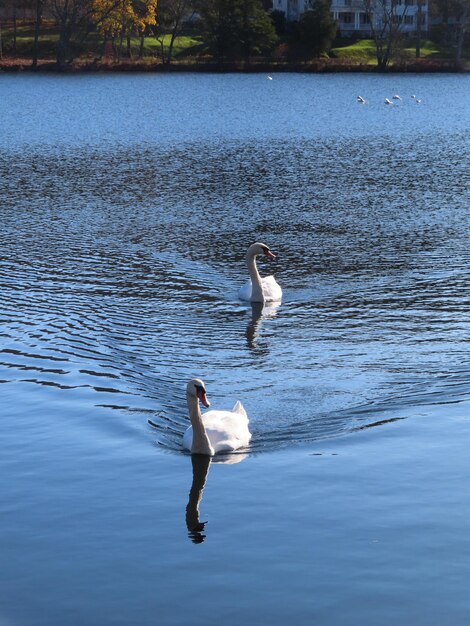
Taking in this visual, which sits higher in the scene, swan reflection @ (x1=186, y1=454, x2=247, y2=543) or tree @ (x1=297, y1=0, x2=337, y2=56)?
tree @ (x1=297, y1=0, x2=337, y2=56)

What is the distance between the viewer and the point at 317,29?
476ft

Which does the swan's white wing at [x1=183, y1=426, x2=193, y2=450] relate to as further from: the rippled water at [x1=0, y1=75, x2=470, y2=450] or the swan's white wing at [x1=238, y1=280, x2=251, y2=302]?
the swan's white wing at [x1=238, y1=280, x2=251, y2=302]

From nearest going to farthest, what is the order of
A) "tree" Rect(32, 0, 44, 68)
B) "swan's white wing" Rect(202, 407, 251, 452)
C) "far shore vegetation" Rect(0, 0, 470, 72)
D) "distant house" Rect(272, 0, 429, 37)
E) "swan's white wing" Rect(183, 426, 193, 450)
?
"swan's white wing" Rect(202, 407, 251, 452)
"swan's white wing" Rect(183, 426, 193, 450)
"tree" Rect(32, 0, 44, 68)
"far shore vegetation" Rect(0, 0, 470, 72)
"distant house" Rect(272, 0, 429, 37)

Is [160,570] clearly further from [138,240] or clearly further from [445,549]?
[138,240]

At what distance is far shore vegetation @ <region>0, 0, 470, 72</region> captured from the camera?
475ft

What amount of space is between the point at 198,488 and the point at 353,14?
165 metres

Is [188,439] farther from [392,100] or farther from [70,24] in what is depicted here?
[70,24]

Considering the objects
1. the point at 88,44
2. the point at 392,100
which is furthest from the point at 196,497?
the point at 88,44

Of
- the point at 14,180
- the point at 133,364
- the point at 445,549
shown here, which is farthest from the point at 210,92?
the point at 445,549

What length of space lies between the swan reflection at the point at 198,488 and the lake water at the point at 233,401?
43 millimetres

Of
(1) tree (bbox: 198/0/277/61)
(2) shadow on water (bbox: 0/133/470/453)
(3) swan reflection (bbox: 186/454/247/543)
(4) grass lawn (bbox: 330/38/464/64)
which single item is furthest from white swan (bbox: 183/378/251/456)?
(4) grass lawn (bbox: 330/38/464/64)

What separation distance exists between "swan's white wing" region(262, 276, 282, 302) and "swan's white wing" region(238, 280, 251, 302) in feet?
1.28

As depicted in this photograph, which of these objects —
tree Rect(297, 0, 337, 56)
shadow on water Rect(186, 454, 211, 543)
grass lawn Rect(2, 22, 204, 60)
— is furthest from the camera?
grass lawn Rect(2, 22, 204, 60)

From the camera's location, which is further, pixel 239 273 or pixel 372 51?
pixel 372 51
